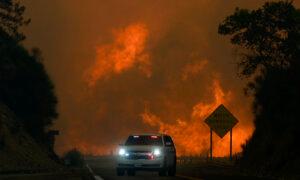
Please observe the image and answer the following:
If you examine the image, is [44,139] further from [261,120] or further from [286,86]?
[286,86]

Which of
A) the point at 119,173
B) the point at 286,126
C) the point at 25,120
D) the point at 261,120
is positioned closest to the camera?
the point at 119,173

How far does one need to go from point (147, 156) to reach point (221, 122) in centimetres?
1659

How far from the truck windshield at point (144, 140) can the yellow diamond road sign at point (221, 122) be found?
49.0 ft

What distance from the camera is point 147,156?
4203 cm

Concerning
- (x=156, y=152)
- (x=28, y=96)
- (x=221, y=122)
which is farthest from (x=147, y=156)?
(x=28, y=96)

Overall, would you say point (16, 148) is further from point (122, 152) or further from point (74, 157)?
point (74, 157)

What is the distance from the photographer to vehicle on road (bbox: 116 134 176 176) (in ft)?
137

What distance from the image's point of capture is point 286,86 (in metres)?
46.9

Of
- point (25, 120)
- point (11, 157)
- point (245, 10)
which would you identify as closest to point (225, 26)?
point (245, 10)

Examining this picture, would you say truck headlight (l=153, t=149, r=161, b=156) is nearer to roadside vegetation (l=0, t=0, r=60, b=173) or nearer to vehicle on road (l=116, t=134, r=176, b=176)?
vehicle on road (l=116, t=134, r=176, b=176)

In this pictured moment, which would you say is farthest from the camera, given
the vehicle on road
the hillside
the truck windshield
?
the hillside

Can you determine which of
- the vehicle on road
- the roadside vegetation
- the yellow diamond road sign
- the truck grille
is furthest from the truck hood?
the roadside vegetation

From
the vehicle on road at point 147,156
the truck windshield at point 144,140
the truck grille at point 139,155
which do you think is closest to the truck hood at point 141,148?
the vehicle on road at point 147,156

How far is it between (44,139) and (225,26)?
41.5m
